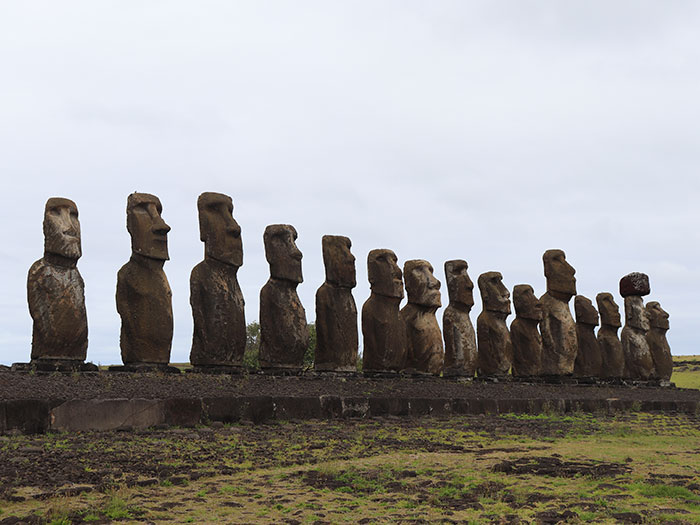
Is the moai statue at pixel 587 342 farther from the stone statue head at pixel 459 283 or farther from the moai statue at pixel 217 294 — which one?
the moai statue at pixel 217 294

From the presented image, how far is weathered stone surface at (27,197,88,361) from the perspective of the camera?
10.0m

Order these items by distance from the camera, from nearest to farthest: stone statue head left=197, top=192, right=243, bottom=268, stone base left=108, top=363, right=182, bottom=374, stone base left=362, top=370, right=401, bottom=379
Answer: stone base left=108, top=363, right=182, bottom=374 < stone statue head left=197, top=192, right=243, bottom=268 < stone base left=362, top=370, right=401, bottom=379

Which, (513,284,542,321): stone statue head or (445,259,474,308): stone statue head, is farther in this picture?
(513,284,542,321): stone statue head

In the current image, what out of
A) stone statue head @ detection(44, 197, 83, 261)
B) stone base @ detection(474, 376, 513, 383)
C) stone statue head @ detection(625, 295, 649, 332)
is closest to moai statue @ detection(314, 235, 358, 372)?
stone base @ detection(474, 376, 513, 383)

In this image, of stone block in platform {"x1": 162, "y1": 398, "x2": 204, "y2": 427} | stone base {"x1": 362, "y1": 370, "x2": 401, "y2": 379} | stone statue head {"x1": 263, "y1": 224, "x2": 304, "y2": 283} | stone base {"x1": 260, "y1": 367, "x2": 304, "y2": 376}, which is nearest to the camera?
stone block in platform {"x1": 162, "y1": 398, "x2": 204, "y2": 427}

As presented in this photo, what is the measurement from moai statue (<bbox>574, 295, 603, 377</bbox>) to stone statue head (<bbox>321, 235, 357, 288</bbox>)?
9.28 metres

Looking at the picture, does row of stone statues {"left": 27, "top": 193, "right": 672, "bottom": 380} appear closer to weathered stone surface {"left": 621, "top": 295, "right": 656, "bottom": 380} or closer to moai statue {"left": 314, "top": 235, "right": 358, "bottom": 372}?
moai statue {"left": 314, "top": 235, "right": 358, "bottom": 372}

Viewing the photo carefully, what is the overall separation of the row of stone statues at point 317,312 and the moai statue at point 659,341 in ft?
7.61

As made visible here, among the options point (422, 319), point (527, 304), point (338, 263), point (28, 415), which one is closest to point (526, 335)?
point (527, 304)

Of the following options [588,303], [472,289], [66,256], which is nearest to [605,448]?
[66,256]

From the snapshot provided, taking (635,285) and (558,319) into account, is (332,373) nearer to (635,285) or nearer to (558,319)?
(558,319)

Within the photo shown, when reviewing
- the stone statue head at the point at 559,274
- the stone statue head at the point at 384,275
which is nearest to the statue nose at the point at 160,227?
the stone statue head at the point at 384,275

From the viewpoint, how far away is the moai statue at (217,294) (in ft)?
38.0

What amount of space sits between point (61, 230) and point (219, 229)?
8.33ft
